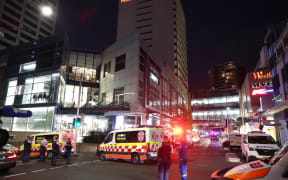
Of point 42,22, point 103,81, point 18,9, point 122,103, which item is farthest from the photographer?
point 42,22

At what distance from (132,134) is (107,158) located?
11.1 feet

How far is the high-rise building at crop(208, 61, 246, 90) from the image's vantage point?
155625 mm

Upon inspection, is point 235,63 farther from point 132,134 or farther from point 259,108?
point 132,134

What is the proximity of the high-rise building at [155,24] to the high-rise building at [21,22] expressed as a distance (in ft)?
119

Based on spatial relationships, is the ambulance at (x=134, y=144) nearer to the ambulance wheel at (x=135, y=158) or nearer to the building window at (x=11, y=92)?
the ambulance wheel at (x=135, y=158)

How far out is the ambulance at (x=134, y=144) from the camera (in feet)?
40.8

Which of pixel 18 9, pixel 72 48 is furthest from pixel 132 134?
pixel 18 9

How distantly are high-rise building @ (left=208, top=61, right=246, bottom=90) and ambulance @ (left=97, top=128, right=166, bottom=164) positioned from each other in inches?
6154

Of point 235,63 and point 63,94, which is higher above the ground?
point 235,63

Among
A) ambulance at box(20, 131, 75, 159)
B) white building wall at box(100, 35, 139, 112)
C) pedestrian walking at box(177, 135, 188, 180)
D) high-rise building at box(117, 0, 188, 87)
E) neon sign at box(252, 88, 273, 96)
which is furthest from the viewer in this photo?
high-rise building at box(117, 0, 188, 87)

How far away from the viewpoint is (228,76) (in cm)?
15925

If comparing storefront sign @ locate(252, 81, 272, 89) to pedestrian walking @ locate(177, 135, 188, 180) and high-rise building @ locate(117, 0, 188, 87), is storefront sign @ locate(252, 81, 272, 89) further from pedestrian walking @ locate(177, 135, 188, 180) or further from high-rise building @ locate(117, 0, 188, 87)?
high-rise building @ locate(117, 0, 188, 87)

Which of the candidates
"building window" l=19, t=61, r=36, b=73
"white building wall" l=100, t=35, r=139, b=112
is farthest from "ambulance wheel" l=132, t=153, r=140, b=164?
"building window" l=19, t=61, r=36, b=73

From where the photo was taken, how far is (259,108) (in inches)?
1334
